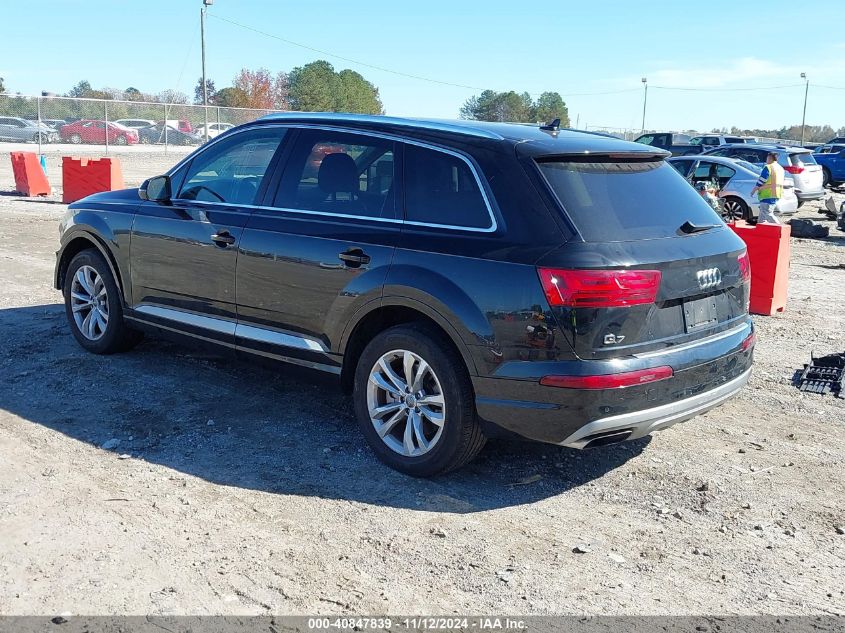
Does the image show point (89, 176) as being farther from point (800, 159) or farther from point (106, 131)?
point (800, 159)

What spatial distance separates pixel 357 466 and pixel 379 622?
62.6 inches

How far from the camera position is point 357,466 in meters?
4.96

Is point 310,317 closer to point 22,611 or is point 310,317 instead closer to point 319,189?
point 319,189

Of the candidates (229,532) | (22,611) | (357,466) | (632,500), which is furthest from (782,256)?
(22,611)

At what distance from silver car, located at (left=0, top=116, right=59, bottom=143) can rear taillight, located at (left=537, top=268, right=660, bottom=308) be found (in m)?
34.5

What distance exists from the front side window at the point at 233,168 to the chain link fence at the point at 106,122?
24891 mm

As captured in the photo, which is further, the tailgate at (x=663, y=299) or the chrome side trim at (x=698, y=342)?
the chrome side trim at (x=698, y=342)

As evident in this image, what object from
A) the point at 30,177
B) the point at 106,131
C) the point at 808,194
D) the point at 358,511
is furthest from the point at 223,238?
the point at 106,131

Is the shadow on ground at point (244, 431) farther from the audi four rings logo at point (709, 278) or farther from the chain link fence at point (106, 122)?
the chain link fence at point (106, 122)

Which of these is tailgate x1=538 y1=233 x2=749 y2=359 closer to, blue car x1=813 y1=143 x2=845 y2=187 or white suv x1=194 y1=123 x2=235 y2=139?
blue car x1=813 y1=143 x2=845 y2=187

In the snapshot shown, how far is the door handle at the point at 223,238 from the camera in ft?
18.4

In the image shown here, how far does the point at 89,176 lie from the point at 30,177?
276 centimetres

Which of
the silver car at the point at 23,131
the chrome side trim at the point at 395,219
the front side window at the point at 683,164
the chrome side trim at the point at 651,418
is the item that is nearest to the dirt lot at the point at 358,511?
the chrome side trim at the point at 651,418

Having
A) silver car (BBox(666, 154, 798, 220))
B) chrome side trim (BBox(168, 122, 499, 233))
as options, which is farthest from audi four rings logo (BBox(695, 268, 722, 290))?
silver car (BBox(666, 154, 798, 220))
